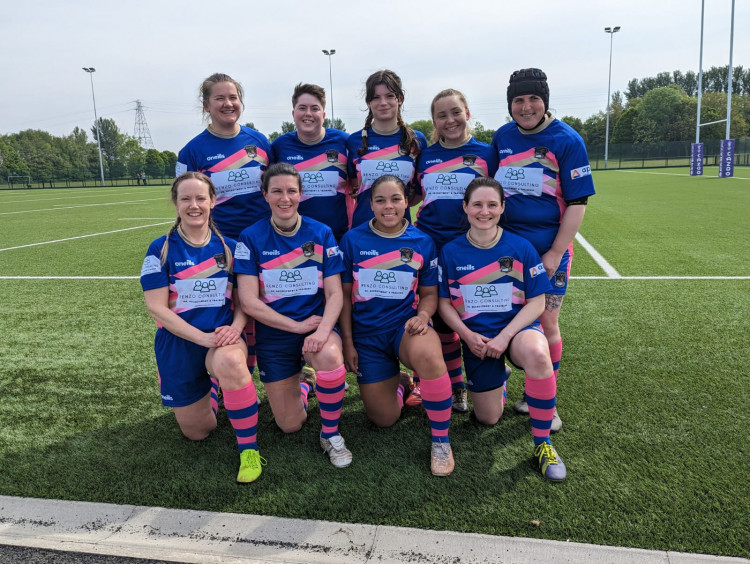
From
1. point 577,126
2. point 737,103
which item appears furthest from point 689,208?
point 737,103

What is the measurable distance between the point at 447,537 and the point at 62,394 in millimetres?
2877

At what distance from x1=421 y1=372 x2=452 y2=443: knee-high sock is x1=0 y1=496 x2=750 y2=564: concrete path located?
604 mm

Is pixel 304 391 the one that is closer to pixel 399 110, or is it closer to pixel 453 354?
pixel 453 354

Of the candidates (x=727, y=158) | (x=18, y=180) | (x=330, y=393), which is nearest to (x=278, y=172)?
(x=330, y=393)

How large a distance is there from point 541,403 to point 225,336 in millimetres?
1652

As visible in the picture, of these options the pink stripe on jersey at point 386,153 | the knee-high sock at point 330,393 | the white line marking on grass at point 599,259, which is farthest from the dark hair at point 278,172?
the white line marking on grass at point 599,259

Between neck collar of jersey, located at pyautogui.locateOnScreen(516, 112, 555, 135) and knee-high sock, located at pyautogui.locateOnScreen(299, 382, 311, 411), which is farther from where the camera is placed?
knee-high sock, located at pyautogui.locateOnScreen(299, 382, 311, 411)

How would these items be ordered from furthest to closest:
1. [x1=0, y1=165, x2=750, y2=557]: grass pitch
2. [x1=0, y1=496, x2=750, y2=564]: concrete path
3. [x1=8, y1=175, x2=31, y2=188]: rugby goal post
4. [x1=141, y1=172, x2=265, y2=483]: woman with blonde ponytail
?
1. [x1=8, y1=175, x2=31, y2=188]: rugby goal post
2. [x1=141, y1=172, x2=265, y2=483]: woman with blonde ponytail
3. [x1=0, y1=165, x2=750, y2=557]: grass pitch
4. [x1=0, y1=496, x2=750, y2=564]: concrete path

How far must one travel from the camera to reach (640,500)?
2262 millimetres

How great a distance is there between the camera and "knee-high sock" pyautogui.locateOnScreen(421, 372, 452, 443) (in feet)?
8.70

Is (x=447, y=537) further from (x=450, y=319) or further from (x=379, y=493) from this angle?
(x=450, y=319)

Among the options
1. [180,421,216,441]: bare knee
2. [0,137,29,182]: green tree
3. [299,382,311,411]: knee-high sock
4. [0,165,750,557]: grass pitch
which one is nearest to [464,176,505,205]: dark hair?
[0,165,750,557]: grass pitch

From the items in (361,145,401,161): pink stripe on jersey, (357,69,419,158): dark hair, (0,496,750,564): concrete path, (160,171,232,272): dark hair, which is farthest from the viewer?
(361,145,401,161): pink stripe on jersey

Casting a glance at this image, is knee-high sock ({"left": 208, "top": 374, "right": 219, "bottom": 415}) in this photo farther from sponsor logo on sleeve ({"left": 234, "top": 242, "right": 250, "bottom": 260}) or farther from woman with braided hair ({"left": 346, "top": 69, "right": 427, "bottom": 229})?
woman with braided hair ({"left": 346, "top": 69, "right": 427, "bottom": 229})
